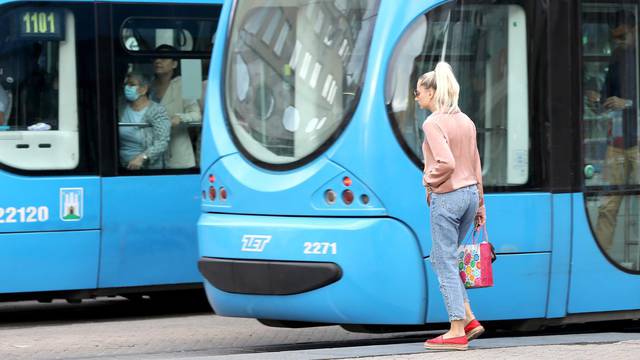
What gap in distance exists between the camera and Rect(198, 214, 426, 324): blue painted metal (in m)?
8.05

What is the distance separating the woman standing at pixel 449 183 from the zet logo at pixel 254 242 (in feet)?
3.52

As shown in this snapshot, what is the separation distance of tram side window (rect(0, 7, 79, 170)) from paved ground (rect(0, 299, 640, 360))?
128cm

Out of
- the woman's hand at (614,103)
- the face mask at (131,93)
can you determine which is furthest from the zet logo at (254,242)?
the face mask at (131,93)

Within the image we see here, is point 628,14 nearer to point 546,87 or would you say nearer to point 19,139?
point 546,87

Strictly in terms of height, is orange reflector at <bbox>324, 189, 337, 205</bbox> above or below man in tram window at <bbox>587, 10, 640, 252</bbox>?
below

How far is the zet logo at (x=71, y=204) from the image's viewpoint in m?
10.4

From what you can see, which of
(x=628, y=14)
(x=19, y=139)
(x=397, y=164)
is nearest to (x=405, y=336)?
(x=397, y=164)

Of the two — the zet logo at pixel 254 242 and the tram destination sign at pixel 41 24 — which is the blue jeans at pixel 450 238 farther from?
the tram destination sign at pixel 41 24

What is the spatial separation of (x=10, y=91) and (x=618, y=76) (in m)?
4.37

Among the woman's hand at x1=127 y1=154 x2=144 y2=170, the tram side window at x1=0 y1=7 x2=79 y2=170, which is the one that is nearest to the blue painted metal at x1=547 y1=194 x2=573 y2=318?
the woman's hand at x1=127 y1=154 x2=144 y2=170

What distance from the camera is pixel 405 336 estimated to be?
9.45m

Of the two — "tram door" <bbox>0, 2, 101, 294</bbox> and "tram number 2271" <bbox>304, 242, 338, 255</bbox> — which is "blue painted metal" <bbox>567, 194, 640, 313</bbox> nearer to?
"tram number 2271" <bbox>304, 242, 338, 255</bbox>

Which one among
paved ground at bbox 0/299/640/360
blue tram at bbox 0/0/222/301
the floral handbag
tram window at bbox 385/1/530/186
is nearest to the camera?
paved ground at bbox 0/299/640/360

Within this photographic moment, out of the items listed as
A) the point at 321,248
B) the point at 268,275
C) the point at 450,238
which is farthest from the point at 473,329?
the point at 268,275
